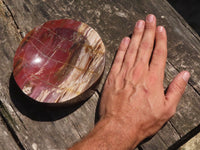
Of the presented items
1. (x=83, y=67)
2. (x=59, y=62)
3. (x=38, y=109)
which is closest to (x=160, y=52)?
(x=83, y=67)

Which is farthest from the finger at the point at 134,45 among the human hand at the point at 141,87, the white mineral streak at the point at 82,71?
the white mineral streak at the point at 82,71

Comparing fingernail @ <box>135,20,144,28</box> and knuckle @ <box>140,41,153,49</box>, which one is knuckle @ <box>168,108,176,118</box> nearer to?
knuckle @ <box>140,41,153,49</box>

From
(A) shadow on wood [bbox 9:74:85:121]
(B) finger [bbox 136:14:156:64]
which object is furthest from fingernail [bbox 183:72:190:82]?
(A) shadow on wood [bbox 9:74:85:121]

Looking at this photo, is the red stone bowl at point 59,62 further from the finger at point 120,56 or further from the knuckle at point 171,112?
the knuckle at point 171,112

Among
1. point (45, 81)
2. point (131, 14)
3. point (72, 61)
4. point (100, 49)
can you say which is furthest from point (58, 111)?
point (131, 14)

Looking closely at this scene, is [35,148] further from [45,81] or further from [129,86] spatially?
[129,86]

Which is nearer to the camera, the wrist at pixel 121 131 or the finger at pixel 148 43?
the wrist at pixel 121 131

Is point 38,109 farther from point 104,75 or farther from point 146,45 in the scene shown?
point 146,45
